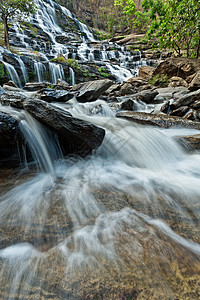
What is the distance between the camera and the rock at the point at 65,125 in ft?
9.26

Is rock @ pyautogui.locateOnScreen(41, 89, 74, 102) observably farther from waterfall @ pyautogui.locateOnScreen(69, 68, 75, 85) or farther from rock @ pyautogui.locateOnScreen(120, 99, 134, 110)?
waterfall @ pyautogui.locateOnScreen(69, 68, 75, 85)

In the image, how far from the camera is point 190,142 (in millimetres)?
3510

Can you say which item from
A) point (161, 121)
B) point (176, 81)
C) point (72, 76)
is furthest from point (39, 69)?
point (161, 121)

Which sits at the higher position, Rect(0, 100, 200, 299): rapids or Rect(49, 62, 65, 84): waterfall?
Rect(49, 62, 65, 84): waterfall

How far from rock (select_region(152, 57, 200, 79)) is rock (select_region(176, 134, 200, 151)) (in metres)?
8.33

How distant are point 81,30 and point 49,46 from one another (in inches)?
625

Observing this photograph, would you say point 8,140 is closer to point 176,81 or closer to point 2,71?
point 2,71

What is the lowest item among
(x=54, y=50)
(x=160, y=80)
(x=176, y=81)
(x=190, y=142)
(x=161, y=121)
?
(x=190, y=142)

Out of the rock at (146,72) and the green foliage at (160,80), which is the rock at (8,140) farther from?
the rock at (146,72)

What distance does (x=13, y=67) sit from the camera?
9.77 meters

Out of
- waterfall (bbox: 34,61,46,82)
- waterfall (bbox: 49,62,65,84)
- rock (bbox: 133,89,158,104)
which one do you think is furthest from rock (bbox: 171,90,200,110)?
waterfall (bbox: 34,61,46,82)

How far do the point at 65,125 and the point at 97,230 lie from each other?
1930mm

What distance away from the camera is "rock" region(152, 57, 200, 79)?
955 cm

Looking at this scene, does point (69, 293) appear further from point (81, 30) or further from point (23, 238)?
point (81, 30)
